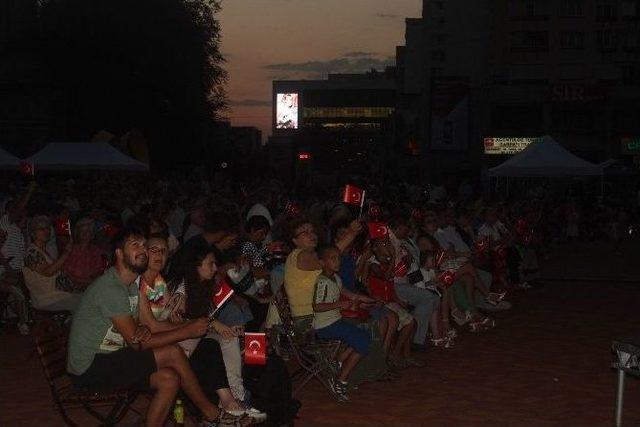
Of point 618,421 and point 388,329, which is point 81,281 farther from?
point 618,421

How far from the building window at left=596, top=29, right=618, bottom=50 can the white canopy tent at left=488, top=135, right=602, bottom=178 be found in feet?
166

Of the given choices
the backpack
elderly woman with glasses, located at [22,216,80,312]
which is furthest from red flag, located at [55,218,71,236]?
the backpack

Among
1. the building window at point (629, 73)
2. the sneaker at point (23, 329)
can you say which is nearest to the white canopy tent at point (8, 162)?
the sneaker at point (23, 329)

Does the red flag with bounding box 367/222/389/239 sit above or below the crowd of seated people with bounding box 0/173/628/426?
above

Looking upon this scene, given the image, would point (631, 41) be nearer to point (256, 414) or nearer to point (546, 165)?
point (546, 165)

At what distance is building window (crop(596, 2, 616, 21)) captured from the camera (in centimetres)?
7244

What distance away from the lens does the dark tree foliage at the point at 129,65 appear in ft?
129

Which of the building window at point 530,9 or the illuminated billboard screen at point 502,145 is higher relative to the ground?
the building window at point 530,9

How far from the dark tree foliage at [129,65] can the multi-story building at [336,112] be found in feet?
248

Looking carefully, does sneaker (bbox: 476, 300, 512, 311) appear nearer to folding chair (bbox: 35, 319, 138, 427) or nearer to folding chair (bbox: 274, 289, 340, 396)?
folding chair (bbox: 274, 289, 340, 396)

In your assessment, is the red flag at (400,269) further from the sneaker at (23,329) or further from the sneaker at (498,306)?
the sneaker at (23,329)

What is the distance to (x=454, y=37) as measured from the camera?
8344 centimetres

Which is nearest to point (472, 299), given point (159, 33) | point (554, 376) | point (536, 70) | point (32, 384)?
point (554, 376)

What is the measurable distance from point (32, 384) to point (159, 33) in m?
33.1
